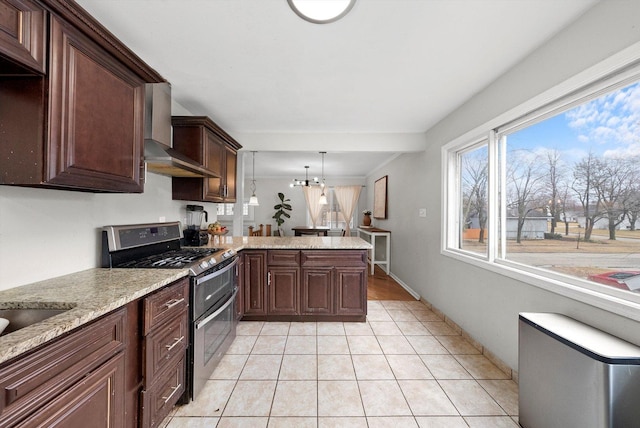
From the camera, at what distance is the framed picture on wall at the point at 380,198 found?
5.58m

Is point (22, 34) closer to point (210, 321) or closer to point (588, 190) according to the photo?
point (210, 321)

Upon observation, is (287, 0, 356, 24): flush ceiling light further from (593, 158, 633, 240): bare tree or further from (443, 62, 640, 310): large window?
(593, 158, 633, 240): bare tree

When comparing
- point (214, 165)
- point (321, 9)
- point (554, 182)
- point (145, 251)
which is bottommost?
point (145, 251)

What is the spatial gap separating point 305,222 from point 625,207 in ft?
22.4

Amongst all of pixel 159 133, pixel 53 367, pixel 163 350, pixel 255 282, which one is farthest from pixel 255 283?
pixel 53 367

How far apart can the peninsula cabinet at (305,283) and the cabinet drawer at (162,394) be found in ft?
4.15

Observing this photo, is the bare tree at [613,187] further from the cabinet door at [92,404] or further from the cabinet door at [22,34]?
the cabinet door at [22,34]

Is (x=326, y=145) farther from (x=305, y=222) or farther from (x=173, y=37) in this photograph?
(x=305, y=222)

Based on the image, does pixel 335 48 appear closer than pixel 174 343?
No

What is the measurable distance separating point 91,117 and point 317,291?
93.9 inches

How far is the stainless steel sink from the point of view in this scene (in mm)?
1059

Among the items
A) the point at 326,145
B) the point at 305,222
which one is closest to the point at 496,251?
the point at 326,145

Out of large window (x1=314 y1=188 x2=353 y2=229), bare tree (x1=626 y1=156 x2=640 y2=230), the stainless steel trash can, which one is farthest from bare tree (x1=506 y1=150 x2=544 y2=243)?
large window (x1=314 y1=188 x2=353 y2=229)

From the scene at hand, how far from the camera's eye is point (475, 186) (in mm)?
2674
